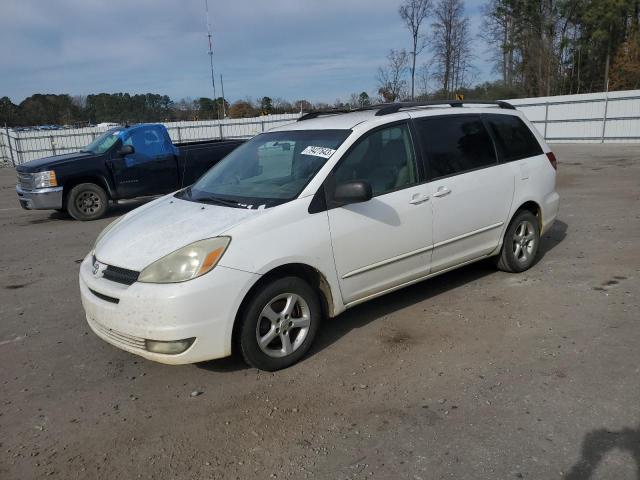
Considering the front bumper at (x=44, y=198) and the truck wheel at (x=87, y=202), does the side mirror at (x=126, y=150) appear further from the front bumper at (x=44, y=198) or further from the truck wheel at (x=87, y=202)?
the front bumper at (x=44, y=198)

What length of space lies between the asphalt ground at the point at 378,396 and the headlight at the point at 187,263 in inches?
33.1

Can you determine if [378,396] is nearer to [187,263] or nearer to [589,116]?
[187,263]

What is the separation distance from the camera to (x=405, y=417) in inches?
123

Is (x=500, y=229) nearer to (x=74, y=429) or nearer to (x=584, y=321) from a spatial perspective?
(x=584, y=321)

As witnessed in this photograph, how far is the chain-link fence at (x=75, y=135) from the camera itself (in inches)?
981

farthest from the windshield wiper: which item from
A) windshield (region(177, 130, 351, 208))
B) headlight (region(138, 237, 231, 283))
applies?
headlight (region(138, 237, 231, 283))

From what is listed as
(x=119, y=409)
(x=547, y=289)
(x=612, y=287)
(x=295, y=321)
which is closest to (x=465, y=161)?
(x=547, y=289)

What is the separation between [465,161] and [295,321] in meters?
2.32

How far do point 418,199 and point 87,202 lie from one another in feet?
27.2

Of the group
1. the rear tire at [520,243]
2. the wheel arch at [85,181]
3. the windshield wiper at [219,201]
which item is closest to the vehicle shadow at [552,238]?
the rear tire at [520,243]

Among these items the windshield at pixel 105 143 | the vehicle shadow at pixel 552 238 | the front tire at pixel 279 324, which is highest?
the windshield at pixel 105 143

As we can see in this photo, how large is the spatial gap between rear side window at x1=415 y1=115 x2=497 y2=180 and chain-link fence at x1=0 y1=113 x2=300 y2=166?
20.1 metres

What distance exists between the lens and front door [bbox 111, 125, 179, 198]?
35.0 ft

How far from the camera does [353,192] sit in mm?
Result: 3766
